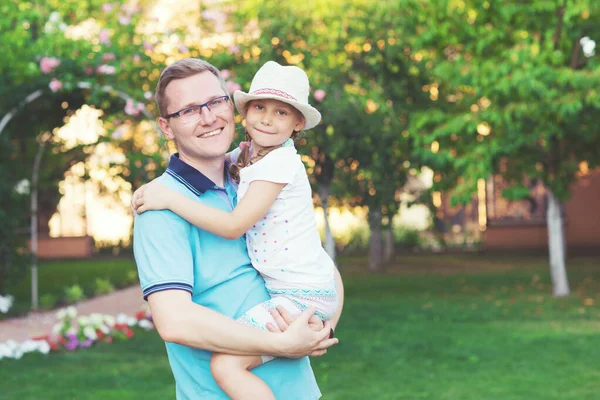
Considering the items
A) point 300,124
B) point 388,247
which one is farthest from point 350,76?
point 300,124

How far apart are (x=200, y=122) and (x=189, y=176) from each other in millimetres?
152

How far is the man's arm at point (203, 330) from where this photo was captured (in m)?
2.29

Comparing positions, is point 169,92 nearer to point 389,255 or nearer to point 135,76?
point 135,76

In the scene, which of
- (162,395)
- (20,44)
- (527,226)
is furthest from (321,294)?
(527,226)

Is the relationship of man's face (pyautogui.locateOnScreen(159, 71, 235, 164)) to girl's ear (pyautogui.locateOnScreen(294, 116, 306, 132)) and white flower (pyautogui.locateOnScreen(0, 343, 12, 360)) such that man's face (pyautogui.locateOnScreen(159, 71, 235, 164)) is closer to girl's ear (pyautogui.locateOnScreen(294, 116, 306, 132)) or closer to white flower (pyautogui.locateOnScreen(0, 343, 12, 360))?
girl's ear (pyautogui.locateOnScreen(294, 116, 306, 132))

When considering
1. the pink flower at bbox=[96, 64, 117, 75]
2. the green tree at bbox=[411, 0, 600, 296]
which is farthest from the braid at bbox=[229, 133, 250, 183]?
the green tree at bbox=[411, 0, 600, 296]

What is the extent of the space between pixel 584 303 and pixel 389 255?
9.95 meters

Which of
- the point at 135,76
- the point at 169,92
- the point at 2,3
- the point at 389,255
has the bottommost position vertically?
the point at 389,255

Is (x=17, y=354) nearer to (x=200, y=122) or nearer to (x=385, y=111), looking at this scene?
(x=385, y=111)

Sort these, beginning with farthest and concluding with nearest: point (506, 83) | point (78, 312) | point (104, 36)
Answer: point (78, 312)
point (506, 83)
point (104, 36)

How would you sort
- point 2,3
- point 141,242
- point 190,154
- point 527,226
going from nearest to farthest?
point 141,242 → point 190,154 → point 2,3 → point 527,226

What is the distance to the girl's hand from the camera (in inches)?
94.0

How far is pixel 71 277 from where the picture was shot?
2084 cm

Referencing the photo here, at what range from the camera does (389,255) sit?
930 inches
